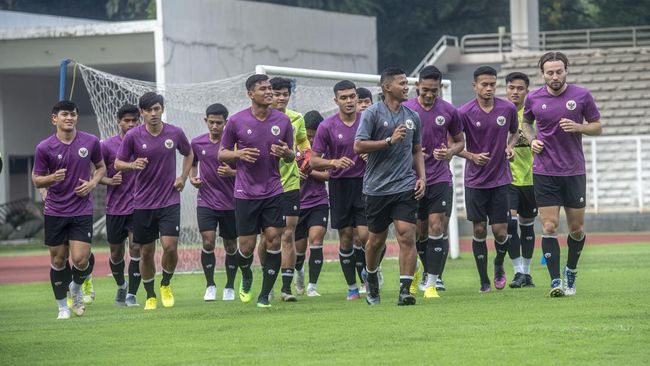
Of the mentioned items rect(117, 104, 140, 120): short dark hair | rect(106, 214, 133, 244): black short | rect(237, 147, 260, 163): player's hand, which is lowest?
rect(106, 214, 133, 244): black short

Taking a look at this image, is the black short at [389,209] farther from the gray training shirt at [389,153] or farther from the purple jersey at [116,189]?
the purple jersey at [116,189]

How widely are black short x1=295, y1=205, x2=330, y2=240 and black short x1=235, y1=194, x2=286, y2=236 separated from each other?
7.28ft

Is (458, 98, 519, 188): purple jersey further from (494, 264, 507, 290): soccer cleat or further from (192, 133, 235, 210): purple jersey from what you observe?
(192, 133, 235, 210): purple jersey

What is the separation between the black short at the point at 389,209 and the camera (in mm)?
13391

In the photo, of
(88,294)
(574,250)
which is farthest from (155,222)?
(574,250)

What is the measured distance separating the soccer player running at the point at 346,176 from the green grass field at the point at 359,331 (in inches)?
20.3

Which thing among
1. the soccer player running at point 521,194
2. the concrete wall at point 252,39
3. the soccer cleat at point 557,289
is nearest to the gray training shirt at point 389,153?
the soccer cleat at point 557,289

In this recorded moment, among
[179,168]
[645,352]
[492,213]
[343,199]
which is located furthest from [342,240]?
[179,168]

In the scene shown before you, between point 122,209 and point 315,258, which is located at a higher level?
point 122,209

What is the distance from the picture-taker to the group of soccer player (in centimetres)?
1366

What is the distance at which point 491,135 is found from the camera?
15.4m

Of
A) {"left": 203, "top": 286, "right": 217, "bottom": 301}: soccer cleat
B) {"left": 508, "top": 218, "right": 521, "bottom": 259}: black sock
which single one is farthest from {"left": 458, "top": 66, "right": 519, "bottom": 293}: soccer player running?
{"left": 203, "top": 286, "right": 217, "bottom": 301}: soccer cleat

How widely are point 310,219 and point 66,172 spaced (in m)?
3.30

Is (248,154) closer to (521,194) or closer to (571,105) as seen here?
(571,105)
